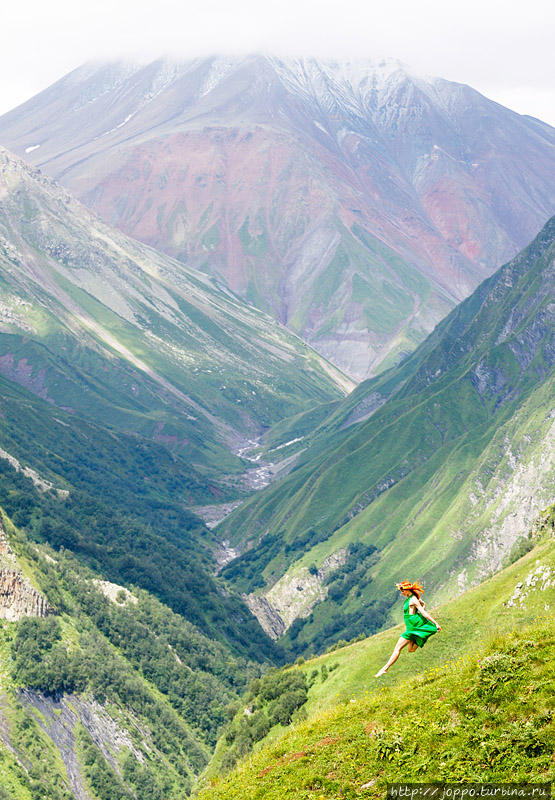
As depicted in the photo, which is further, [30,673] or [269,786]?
[30,673]

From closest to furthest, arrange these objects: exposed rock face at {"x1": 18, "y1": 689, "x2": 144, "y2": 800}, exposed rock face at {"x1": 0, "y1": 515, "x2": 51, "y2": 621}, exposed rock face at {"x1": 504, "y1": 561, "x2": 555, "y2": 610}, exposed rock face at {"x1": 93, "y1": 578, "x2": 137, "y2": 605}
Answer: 1. exposed rock face at {"x1": 504, "y1": 561, "x2": 555, "y2": 610}
2. exposed rock face at {"x1": 18, "y1": 689, "x2": 144, "y2": 800}
3. exposed rock face at {"x1": 0, "y1": 515, "x2": 51, "y2": 621}
4. exposed rock face at {"x1": 93, "y1": 578, "x2": 137, "y2": 605}

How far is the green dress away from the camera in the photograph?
3102 cm

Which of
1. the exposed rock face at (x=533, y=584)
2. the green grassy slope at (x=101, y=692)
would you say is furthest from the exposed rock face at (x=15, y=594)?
the exposed rock face at (x=533, y=584)

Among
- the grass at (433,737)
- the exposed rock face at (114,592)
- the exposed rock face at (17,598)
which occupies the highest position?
the grass at (433,737)

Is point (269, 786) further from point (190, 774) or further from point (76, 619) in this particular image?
point (76, 619)

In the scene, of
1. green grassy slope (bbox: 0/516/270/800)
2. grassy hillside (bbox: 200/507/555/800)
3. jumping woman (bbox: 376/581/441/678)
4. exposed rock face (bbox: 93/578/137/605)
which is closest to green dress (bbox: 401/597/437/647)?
jumping woman (bbox: 376/581/441/678)

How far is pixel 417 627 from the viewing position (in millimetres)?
31203

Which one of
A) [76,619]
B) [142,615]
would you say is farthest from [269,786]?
[142,615]

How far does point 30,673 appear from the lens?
429 feet

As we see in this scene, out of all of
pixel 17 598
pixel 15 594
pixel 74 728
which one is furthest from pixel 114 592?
pixel 74 728

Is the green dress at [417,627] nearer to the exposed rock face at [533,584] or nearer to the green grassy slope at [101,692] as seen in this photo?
the exposed rock face at [533,584]

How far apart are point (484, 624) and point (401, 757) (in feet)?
142

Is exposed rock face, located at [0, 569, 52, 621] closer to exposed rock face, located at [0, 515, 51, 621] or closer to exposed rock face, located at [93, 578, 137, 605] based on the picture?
exposed rock face, located at [0, 515, 51, 621]

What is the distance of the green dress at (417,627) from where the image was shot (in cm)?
3102
